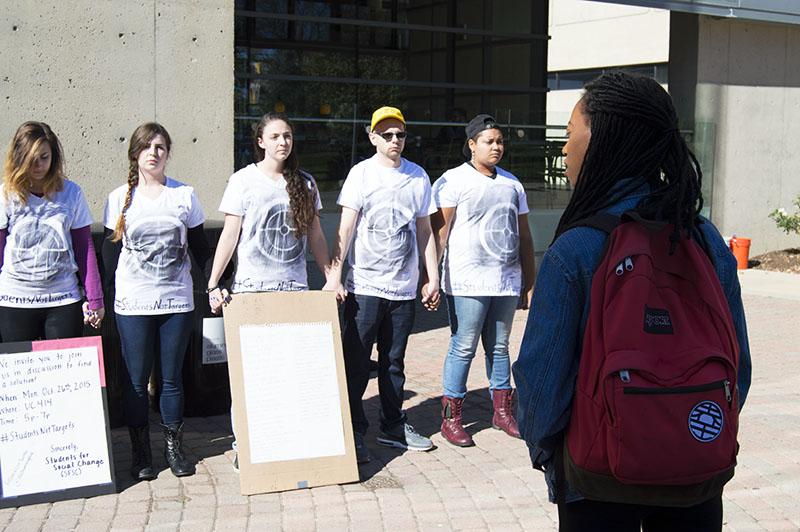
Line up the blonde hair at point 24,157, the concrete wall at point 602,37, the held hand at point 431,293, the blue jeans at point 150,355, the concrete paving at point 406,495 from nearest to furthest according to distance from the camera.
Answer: the concrete paving at point 406,495, the blonde hair at point 24,157, the blue jeans at point 150,355, the held hand at point 431,293, the concrete wall at point 602,37

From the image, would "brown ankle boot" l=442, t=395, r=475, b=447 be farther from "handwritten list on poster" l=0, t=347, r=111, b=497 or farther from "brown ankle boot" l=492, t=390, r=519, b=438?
"handwritten list on poster" l=0, t=347, r=111, b=497

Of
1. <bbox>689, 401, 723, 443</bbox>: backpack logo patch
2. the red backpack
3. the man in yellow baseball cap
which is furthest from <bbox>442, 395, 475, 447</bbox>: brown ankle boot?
<bbox>689, 401, 723, 443</bbox>: backpack logo patch

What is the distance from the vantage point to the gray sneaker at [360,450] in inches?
222

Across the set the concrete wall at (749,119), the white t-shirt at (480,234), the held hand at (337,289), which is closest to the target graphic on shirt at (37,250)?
the held hand at (337,289)

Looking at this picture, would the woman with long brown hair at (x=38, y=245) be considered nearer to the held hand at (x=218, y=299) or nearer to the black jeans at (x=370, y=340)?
the held hand at (x=218, y=299)

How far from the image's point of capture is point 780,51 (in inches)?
603

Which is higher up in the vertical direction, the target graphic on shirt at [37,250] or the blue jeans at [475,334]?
the target graphic on shirt at [37,250]

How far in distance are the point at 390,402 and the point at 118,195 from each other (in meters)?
1.97

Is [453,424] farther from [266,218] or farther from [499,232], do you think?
[266,218]

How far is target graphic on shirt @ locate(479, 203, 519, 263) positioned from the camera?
→ 605cm

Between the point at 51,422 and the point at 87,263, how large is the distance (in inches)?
33.4

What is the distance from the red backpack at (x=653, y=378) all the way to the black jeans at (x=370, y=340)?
336cm

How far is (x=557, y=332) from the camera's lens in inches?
95.7

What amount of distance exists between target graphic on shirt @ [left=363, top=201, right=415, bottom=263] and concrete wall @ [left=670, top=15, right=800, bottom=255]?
33.5 ft
